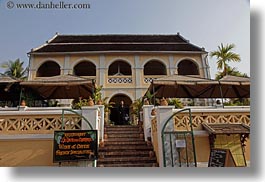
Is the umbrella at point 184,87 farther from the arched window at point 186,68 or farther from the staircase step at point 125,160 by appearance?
the arched window at point 186,68

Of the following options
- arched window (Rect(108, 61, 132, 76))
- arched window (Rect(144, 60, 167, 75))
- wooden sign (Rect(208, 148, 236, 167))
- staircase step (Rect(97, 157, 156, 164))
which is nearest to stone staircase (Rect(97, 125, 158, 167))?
staircase step (Rect(97, 157, 156, 164))

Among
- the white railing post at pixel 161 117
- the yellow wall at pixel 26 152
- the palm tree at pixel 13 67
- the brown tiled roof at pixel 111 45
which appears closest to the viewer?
the yellow wall at pixel 26 152

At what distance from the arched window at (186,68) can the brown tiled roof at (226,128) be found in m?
6.10

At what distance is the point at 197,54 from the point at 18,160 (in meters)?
7.32

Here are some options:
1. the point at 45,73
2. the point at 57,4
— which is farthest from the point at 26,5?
the point at 45,73

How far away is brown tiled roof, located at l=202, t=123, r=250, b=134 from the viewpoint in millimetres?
3277

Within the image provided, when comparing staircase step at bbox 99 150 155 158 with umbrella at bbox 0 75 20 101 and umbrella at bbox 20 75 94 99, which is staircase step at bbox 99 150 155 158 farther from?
umbrella at bbox 0 75 20 101

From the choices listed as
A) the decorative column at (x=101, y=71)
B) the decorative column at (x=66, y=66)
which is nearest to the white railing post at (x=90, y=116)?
the decorative column at (x=101, y=71)

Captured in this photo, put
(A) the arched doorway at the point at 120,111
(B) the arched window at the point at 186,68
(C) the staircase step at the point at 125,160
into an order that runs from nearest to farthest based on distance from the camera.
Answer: (C) the staircase step at the point at 125,160 → (A) the arched doorway at the point at 120,111 → (B) the arched window at the point at 186,68

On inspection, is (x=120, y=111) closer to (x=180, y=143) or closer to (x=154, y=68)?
(x=154, y=68)

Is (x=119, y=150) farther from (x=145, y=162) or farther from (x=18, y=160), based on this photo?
(x=18, y=160)

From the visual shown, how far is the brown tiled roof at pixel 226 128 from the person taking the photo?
3.28 metres

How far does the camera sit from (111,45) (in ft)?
29.9

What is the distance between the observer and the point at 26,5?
144 inches
